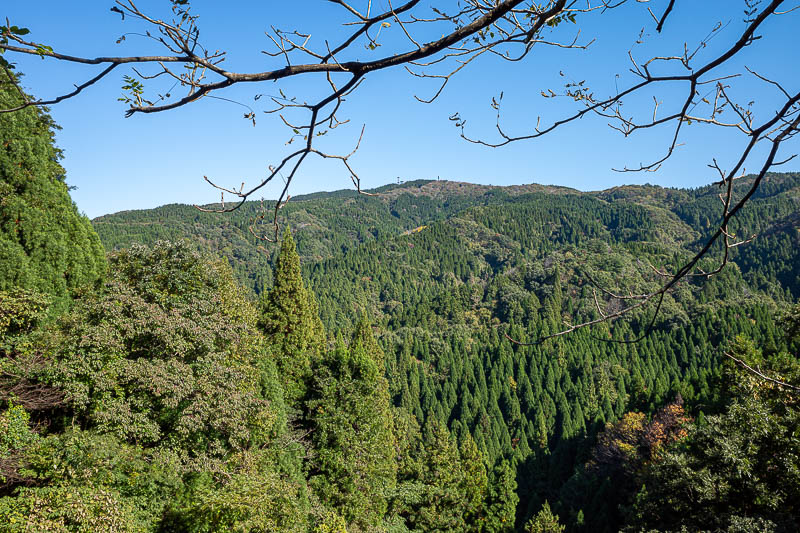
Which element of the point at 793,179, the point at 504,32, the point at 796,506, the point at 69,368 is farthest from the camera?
the point at 793,179

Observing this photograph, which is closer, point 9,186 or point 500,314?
point 9,186

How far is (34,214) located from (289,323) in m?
9.15

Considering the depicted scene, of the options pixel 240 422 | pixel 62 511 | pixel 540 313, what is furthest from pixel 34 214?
pixel 540 313

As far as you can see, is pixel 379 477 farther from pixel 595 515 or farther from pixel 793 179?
pixel 793 179

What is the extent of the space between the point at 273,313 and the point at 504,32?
17.6 meters

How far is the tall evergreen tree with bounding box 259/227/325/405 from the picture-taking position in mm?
16891

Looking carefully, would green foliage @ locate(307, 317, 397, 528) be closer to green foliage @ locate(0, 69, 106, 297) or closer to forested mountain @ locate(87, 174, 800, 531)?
forested mountain @ locate(87, 174, 800, 531)

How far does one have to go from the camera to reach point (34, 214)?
10898 mm

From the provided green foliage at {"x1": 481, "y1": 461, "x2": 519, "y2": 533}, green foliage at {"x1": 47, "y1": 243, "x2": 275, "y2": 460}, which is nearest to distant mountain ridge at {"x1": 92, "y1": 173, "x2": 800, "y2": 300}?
green foliage at {"x1": 481, "y1": 461, "x2": 519, "y2": 533}

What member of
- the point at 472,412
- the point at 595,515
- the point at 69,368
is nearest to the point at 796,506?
the point at 69,368

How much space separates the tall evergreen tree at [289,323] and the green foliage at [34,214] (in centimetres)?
675

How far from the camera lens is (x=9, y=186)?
1052cm

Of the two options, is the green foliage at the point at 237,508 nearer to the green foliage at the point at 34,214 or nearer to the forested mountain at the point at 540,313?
the green foliage at the point at 34,214

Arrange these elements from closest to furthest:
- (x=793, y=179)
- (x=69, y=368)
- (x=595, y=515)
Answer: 1. (x=69, y=368)
2. (x=595, y=515)
3. (x=793, y=179)
